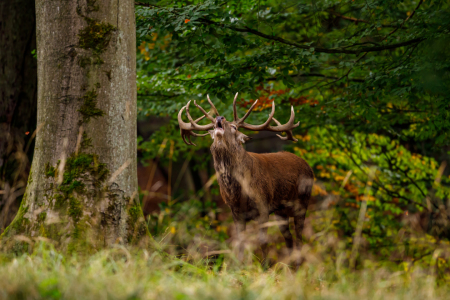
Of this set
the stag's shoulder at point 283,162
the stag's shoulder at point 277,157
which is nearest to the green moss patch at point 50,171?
the stag's shoulder at point 283,162

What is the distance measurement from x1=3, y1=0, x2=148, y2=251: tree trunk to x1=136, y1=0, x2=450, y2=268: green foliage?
4.23ft

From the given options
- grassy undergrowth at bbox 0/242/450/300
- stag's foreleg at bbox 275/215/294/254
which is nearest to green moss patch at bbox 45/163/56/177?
grassy undergrowth at bbox 0/242/450/300

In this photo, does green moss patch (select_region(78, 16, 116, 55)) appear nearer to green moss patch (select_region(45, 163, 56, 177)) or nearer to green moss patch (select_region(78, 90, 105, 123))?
green moss patch (select_region(78, 90, 105, 123))

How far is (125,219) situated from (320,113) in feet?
18.4

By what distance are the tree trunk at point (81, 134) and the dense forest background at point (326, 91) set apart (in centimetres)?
33

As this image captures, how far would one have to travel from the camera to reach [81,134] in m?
4.17

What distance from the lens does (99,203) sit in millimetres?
4145

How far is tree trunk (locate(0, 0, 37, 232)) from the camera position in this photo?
6.88 meters

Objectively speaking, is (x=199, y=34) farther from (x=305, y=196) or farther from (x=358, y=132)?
(x=358, y=132)


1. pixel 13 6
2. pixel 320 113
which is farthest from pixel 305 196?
pixel 13 6

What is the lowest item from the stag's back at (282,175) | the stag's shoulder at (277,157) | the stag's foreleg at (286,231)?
the stag's foreleg at (286,231)

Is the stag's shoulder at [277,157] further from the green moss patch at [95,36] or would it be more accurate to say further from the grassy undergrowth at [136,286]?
the grassy undergrowth at [136,286]

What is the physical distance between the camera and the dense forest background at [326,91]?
5.58 meters

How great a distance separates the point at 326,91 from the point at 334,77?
0.83 metres
